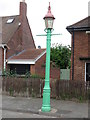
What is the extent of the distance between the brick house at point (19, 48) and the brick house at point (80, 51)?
572cm

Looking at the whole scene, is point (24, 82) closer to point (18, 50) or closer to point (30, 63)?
point (30, 63)

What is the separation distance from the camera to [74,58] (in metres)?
12.6

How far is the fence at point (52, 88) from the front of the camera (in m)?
9.88

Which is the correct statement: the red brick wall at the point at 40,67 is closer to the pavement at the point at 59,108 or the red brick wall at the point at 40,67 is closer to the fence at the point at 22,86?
the fence at the point at 22,86

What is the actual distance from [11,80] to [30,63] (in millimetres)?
6965

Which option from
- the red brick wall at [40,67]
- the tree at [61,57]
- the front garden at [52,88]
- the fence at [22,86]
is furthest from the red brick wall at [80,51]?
the tree at [61,57]

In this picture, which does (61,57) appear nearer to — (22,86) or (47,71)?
(22,86)

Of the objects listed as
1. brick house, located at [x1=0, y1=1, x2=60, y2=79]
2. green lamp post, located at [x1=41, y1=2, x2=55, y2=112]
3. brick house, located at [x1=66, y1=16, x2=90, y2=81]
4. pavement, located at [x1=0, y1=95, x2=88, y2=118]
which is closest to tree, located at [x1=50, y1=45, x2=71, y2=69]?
brick house, located at [x1=0, y1=1, x2=60, y2=79]

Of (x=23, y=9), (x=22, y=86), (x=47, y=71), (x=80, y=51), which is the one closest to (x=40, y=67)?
(x=23, y=9)

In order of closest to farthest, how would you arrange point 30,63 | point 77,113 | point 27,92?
point 77,113 < point 27,92 < point 30,63

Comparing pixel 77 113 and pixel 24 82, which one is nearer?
pixel 77 113

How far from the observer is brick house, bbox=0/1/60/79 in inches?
750

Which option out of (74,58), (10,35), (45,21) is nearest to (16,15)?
(10,35)

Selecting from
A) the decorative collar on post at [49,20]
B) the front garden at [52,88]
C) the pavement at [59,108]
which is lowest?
the pavement at [59,108]
